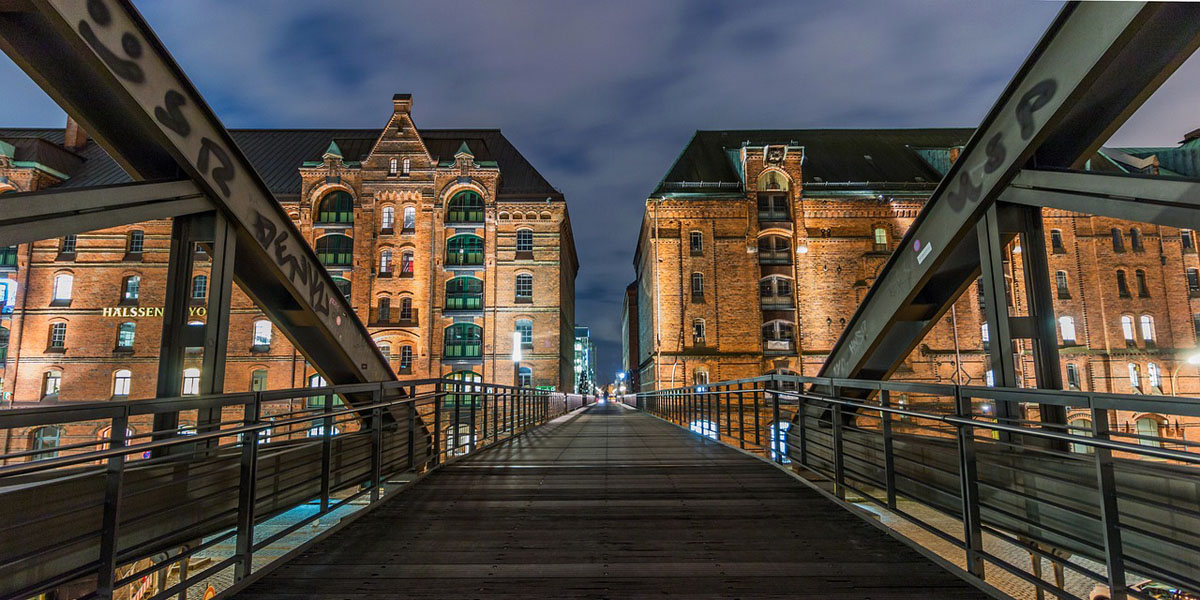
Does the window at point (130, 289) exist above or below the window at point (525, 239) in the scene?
below

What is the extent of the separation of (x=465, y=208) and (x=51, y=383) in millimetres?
22396

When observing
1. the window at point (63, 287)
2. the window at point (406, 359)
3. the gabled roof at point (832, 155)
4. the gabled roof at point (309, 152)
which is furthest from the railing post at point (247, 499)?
the window at point (63, 287)

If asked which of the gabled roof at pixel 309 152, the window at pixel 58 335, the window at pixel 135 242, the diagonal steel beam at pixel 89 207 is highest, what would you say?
the gabled roof at pixel 309 152

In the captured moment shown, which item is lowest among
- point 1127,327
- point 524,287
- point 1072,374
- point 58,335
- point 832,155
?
point 1072,374

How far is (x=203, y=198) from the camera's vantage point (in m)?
4.83

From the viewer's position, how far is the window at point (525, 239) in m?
34.3

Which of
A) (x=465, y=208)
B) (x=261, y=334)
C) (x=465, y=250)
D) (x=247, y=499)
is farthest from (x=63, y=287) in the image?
(x=247, y=499)

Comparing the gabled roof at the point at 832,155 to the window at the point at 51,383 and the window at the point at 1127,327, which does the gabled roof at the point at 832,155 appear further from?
the window at the point at 51,383

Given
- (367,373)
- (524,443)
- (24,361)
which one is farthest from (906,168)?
(24,361)

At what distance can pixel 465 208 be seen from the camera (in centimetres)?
3422

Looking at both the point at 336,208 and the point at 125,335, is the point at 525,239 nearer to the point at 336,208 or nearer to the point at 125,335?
the point at 336,208

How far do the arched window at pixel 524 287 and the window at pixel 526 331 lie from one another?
1.29m

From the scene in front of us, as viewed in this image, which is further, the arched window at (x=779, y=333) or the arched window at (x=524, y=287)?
the arched window at (x=524, y=287)

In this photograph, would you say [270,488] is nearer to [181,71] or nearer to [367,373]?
[181,71]
